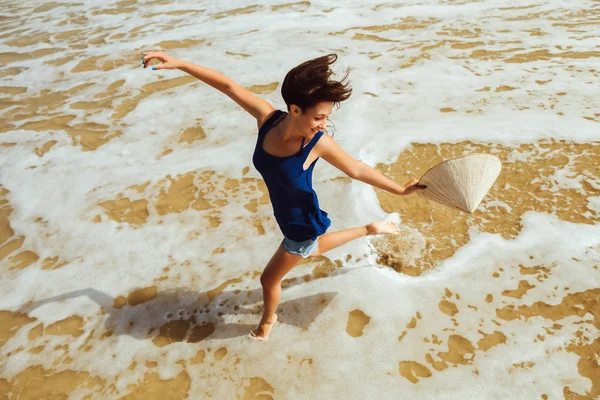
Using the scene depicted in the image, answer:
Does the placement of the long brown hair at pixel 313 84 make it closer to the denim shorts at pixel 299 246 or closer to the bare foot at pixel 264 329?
the denim shorts at pixel 299 246

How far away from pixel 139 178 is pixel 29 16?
8.55m

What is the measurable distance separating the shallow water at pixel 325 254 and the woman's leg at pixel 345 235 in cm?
42

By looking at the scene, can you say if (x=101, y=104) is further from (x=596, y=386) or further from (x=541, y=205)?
(x=596, y=386)

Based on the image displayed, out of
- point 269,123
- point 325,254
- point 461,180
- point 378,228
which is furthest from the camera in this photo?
point 325,254

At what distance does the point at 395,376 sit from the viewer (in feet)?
7.73

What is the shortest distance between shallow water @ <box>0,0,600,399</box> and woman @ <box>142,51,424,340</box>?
0.18 meters

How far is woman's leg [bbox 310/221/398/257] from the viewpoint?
99.7 inches

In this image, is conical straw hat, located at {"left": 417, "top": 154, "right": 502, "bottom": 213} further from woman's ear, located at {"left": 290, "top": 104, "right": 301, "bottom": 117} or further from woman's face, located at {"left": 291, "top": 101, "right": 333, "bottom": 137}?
woman's ear, located at {"left": 290, "top": 104, "right": 301, "bottom": 117}

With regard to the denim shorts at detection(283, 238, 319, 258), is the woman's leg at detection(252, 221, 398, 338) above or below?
below

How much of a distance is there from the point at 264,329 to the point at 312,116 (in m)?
1.50

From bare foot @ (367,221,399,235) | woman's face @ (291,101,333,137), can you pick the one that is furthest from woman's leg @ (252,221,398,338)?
woman's face @ (291,101,333,137)

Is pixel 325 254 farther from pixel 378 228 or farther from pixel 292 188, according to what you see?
pixel 292 188

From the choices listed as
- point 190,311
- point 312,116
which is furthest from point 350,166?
point 190,311

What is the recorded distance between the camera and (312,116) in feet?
5.72
